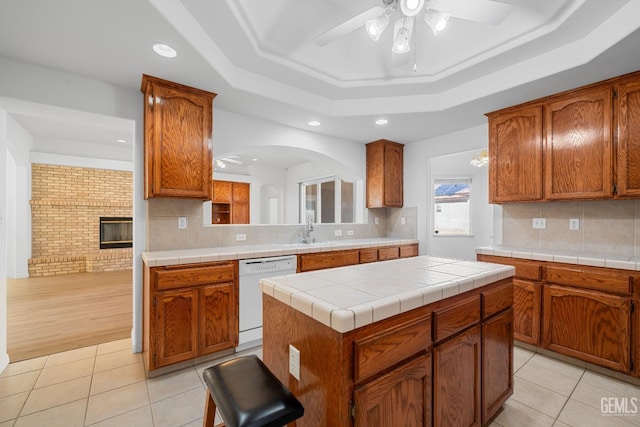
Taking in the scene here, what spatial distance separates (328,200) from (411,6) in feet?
17.8

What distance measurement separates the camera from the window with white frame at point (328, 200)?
6.35 m

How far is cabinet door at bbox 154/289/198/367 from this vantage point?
2143mm

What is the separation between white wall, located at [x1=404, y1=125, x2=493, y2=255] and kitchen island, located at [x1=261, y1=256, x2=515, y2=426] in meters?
2.49

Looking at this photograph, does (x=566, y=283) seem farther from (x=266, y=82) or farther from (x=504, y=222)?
(x=266, y=82)

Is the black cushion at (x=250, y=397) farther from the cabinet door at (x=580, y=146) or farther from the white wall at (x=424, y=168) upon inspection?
the white wall at (x=424, y=168)

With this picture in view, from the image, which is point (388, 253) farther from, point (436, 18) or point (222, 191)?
point (222, 191)

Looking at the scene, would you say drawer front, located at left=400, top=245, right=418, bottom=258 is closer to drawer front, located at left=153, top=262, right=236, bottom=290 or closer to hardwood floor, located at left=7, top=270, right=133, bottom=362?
drawer front, located at left=153, top=262, right=236, bottom=290

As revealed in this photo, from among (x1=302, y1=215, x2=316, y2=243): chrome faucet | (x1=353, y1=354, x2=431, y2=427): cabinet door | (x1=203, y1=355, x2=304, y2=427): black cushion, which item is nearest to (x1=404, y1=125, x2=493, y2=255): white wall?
(x1=302, y1=215, x2=316, y2=243): chrome faucet

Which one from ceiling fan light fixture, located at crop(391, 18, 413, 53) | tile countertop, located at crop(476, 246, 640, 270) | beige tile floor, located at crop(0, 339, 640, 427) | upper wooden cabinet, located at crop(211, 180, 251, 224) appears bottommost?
beige tile floor, located at crop(0, 339, 640, 427)

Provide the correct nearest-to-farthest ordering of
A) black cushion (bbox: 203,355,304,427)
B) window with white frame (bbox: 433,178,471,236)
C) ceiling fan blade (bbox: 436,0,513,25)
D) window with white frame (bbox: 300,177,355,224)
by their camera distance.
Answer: black cushion (bbox: 203,355,304,427)
ceiling fan blade (bbox: 436,0,513,25)
window with white frame (bbox: 433,178,471,236)
window with white frame (bbox: 300,177,355,224)

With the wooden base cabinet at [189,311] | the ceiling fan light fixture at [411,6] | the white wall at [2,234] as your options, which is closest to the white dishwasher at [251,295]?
the wooden base cabinet at [189,311]

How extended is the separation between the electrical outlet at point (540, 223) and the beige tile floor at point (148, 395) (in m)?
1.30

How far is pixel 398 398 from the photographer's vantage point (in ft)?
3.62

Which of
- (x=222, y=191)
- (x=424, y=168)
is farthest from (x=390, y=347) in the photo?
(x=222, y=191)
